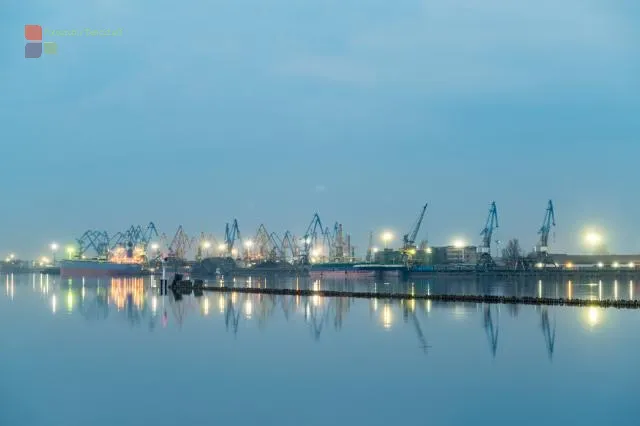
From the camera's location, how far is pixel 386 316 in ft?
150

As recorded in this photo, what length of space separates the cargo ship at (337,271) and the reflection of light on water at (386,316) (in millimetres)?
103674

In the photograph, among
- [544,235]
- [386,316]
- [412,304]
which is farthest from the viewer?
[544,235]

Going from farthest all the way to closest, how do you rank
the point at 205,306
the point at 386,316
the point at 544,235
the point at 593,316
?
the point at 544,235 → the point at 205,306 → the point at 386,316 → the point at 593,316

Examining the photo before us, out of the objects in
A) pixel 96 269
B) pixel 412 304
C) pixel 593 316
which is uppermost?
pixel 412 304

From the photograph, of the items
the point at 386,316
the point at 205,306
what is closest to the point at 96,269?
the point at 205,306

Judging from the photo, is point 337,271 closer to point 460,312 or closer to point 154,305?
point 154,305

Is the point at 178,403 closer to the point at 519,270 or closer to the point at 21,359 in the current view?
the point at 21,359

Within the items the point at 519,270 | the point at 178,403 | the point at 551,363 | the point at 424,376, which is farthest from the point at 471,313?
the point at 519,270

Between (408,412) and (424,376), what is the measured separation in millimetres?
5067

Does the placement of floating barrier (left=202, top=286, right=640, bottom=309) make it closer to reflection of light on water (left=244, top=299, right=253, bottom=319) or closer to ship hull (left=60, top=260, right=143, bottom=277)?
reflection of light on water (left=244, top=299, right=253, bottom=319)

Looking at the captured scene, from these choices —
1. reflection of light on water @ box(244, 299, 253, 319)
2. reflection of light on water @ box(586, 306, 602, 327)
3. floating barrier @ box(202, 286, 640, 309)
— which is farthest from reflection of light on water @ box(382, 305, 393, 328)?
reflection of light on water @ box(586, 306, 602, 327)

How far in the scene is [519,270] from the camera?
148 meters

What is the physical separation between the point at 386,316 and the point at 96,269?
14278 centimetres

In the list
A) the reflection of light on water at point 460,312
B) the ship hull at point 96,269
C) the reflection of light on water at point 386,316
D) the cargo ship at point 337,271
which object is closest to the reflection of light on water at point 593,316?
the reflection of light on water at point 460,312
